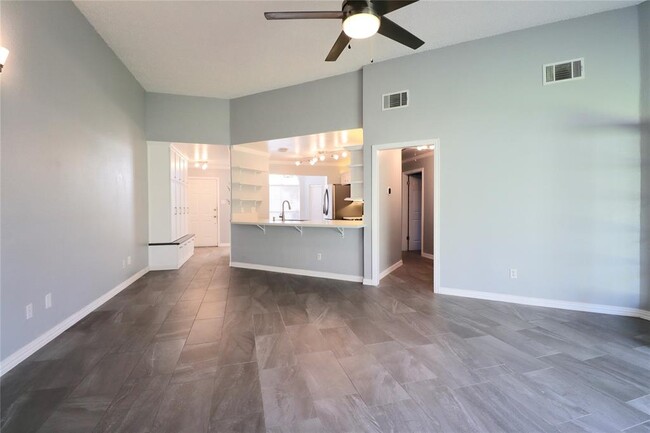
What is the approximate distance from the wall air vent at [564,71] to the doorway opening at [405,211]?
1.38 m

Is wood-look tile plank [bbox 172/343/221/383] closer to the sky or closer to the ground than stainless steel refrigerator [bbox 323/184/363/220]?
closer to the ground

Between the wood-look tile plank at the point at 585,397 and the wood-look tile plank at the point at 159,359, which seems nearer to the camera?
the wood-look tile plank at the point at 585,397

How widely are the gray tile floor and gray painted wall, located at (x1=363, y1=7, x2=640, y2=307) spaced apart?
22.2 inches

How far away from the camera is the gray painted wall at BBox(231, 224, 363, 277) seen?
470 centimetres

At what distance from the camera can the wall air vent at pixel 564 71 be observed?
3.26 meters

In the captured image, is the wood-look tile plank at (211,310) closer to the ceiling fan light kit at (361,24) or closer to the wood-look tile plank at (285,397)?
the wood-look tile plank at (285,397)

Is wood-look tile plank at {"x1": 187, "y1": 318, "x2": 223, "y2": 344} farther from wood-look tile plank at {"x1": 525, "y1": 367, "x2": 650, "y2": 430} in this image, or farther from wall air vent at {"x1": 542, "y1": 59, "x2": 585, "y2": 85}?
wall air vent at {"x1": 542, "y1": 59, "x2": 585, "y2": 85}

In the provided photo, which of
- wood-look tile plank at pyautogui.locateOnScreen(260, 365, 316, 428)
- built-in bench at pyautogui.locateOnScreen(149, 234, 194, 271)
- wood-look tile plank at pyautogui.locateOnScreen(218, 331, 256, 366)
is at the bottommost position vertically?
wood-look tile plank at pyautogui.locateOnScreen(260, 365, 316, 428)

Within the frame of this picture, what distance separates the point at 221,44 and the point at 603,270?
17.3 feet

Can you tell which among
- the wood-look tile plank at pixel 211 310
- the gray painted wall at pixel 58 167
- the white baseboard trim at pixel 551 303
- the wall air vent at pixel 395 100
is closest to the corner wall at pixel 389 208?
the wall air vent at pixel 395 100

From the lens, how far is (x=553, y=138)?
3.37m

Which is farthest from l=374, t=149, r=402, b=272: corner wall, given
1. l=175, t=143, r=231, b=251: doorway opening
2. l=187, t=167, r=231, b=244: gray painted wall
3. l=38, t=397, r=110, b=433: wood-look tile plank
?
l=187, t=167, r=231, b=244: gray painted wall

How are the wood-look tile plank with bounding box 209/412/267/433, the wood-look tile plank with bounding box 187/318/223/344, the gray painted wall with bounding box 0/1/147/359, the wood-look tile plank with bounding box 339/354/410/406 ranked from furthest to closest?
the wood-look tile plank with bounding box 187/318/223/344, the gray painted wall with bounding box 0/1/147/359, the wood-look tile plank with bounding box 339/354/410/406, the wood-look tile plank with bounding box 209/412/267/433

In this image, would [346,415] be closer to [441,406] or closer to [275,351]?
[441,406]
